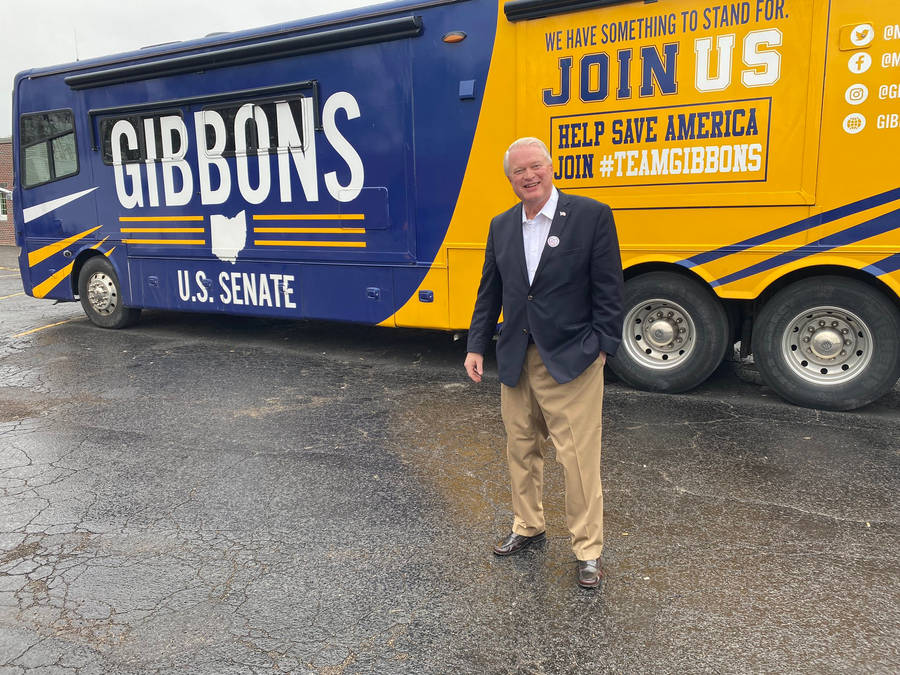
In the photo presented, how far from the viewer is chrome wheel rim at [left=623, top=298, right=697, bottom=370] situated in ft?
18.5

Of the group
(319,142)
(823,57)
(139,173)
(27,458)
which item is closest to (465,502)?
(27,458)

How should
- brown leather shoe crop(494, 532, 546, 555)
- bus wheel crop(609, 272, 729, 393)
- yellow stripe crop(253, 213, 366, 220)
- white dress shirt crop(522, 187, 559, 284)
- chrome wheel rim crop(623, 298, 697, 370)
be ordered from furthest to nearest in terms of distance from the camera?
yellow stripe crop(253, 213, 366, 220) → chrome wheel rim crop(623, 298, 697, 370) → bus wheel crop(609, 272, 729, 393) → brown leather shoe crop(494, 532, 546, 555) → white dress shirt crop(522, 187, 559, 284)

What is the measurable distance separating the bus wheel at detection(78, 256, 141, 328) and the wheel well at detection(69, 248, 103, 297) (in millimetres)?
59

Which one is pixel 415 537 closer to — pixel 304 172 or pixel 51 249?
pixel 304 172

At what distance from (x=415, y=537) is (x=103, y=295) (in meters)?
6.97

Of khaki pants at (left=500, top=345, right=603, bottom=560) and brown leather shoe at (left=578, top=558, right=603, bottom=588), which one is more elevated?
khaki pants at (left=500, top=345, right=603, bottom=560)

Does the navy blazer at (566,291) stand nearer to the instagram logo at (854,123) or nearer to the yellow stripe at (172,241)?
the instagram logo at (854,123)

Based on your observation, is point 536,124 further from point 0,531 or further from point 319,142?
point 0,531

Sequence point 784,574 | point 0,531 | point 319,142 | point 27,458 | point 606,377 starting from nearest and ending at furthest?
point 784,574 < point 0,531 < point 27,458 < point 606,377 < point 319,142

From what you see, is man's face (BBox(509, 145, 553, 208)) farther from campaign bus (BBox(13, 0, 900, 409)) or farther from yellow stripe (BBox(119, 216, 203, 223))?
yellow stripe (BBox(119, 216, 203, 223))

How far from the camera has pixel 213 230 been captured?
7.70 meters

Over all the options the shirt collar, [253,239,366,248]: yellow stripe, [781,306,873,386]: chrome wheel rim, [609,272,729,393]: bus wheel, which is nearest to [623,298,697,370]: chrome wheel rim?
[609,272,729,393]: bus wheel

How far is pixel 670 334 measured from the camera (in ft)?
18.6

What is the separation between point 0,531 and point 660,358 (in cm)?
464
